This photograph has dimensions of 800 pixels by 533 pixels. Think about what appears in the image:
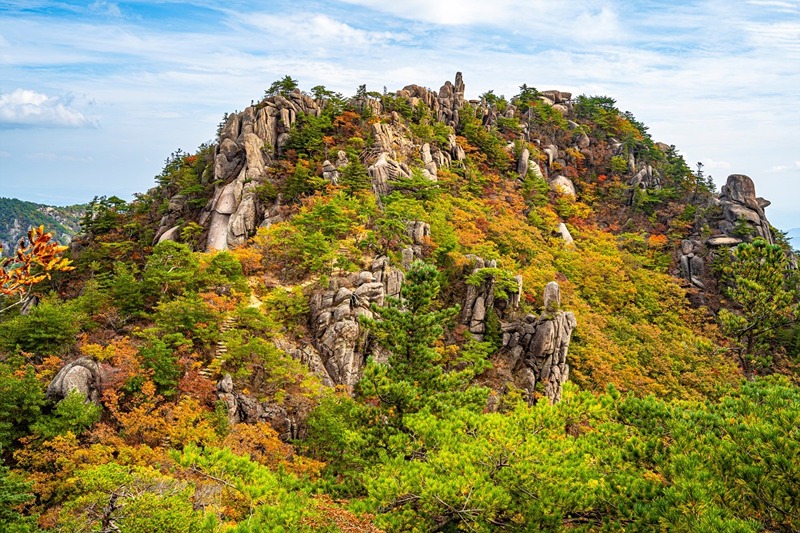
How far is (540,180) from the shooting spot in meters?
45.5

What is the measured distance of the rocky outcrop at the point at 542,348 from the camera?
2450cm

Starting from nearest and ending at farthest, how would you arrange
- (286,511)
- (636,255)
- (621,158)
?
1. (286,511)
2. (636,255)
3. (621,158)

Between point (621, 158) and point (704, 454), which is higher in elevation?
point (621, 158)

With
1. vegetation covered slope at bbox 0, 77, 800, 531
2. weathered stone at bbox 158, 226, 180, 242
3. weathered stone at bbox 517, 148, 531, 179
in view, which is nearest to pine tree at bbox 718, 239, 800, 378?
vegetation covered slope at bbox 0, 77, 800, 531

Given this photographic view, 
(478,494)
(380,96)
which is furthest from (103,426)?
(380,96)

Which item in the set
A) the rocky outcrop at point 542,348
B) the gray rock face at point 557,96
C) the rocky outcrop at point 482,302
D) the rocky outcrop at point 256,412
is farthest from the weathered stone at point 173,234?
the gray rock face at point 557,96

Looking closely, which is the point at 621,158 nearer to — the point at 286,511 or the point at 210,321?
the point at 210,321

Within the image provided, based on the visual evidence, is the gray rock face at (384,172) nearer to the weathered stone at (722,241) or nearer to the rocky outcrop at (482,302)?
the rocky outcrop at (482,302)

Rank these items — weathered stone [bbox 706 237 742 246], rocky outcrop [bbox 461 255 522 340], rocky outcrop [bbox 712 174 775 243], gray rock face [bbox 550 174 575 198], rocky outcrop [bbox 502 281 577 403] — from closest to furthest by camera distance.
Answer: rocky outcrop [bbox 502 281 577 403], rocky outcrop [bbox 461 255 522 340], weathered stone [bbox 706 237 742 246], rocky outcrop [bbox 712 174 775 243], gray rock face [bbox 550 174 575 198]

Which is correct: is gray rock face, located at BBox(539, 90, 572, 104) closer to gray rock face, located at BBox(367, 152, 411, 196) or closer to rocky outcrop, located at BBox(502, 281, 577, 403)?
gray rock face, located at BBox(367, 152, 411, 196)

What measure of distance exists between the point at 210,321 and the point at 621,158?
47.9 m

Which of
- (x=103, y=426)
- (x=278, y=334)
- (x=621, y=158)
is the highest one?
(x=621, y=158)

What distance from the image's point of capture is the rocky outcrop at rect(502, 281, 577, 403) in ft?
80.4

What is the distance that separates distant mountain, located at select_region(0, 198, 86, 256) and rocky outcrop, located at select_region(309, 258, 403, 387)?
11496 centimetres
